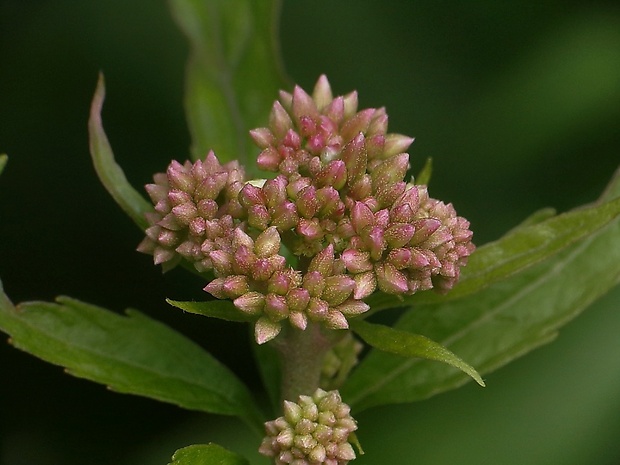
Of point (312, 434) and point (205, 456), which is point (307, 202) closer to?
point (312, 434)

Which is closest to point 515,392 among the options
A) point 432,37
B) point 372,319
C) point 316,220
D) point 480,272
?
point 372,319

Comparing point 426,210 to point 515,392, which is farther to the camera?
point 515,392

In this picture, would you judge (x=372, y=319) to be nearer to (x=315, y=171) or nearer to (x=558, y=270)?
(x=558, y=270)

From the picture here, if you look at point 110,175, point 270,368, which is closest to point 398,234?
point 270,368

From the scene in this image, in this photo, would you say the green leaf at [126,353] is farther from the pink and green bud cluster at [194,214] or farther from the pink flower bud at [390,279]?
the pink flower bud at [390,279]

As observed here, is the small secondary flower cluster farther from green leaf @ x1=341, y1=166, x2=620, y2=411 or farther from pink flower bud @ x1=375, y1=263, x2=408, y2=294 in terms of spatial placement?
green leaf @ x1=341, y1=166, x2=620, y2=411

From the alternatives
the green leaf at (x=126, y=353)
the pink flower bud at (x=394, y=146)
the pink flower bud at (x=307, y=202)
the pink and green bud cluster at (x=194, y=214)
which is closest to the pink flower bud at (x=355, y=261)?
the pink flower bud at (x=307, y=202)
